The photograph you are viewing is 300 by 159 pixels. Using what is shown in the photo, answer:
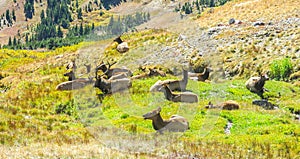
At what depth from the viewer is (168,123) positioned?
18141 millimetres

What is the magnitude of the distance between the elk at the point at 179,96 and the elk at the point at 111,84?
264cm

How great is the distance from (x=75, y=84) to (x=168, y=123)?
11.0 metres

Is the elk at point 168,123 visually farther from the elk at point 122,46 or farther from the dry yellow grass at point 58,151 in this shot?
the elk at point 122,46

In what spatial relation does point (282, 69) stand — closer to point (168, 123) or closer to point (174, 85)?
point (174, 85)

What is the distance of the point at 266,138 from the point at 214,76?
16.5 metres

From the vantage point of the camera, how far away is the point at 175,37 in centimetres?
2536

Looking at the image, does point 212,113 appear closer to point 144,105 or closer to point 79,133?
point 144,105

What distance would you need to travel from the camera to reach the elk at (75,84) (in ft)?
88.5

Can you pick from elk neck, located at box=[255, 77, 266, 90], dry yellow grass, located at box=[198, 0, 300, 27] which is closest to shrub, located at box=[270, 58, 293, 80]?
elk neck, located at box=[255, 77, 266, 90]

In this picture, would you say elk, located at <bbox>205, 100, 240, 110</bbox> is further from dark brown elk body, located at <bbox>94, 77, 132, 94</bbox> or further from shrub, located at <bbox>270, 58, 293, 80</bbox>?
shrub, located at <bbox>270, 58, 293, 80</bbox>

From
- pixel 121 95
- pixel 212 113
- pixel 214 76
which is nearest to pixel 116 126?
pixel 121 95

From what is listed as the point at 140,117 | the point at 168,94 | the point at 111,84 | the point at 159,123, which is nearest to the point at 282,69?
the point at 168,94

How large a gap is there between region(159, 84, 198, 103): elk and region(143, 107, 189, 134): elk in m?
3.43

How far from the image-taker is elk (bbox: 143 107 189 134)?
56.7ft
